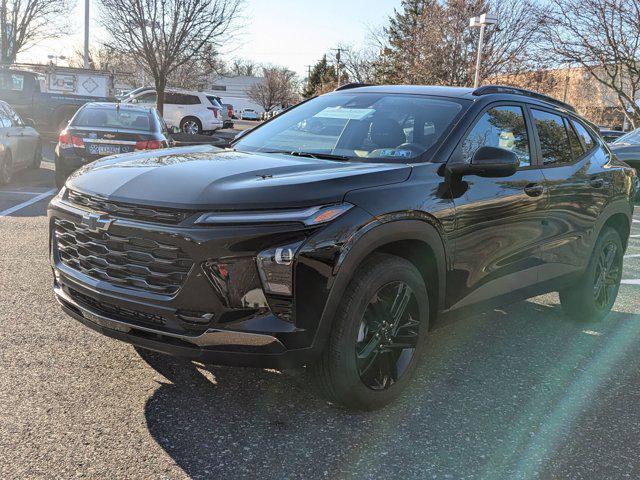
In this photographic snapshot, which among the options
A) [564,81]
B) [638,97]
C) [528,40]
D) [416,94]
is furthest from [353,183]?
[564,81]

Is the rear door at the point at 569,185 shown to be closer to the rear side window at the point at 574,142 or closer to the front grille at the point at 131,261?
the rear side window at the point at 574,142

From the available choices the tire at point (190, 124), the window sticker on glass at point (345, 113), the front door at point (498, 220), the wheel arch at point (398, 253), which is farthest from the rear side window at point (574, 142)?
the tire at point (190, 124)

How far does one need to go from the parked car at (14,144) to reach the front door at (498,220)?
8903 mm

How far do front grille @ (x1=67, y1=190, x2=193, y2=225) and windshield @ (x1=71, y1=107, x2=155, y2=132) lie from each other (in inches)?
274

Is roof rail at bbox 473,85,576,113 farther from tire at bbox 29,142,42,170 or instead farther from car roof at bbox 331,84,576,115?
tire at bbox 29,142,42,170

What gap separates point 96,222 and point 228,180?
2.19 feet

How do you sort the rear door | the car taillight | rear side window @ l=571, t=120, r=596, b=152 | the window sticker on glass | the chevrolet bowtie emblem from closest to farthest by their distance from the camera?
1. the chevrolet bowtie emblem
2. the window sticker on glass
3. the rear door
4. rear side window @ l=571, t=120, r=596, b=152
5. the car taillight

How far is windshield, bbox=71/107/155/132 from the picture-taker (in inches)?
377

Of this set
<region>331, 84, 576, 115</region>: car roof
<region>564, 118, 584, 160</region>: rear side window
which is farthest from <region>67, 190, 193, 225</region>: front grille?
<region>564, 118, 584, 160</region>: rear side window

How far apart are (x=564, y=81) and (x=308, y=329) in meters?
30.8

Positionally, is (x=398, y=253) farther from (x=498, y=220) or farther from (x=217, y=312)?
(x=217, y=312)

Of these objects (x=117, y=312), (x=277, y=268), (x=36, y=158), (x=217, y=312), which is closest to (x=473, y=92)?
(x=277, y=268)

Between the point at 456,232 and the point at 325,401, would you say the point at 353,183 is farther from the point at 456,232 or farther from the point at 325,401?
the point at 325,401

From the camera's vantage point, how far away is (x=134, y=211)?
2.85 meters
